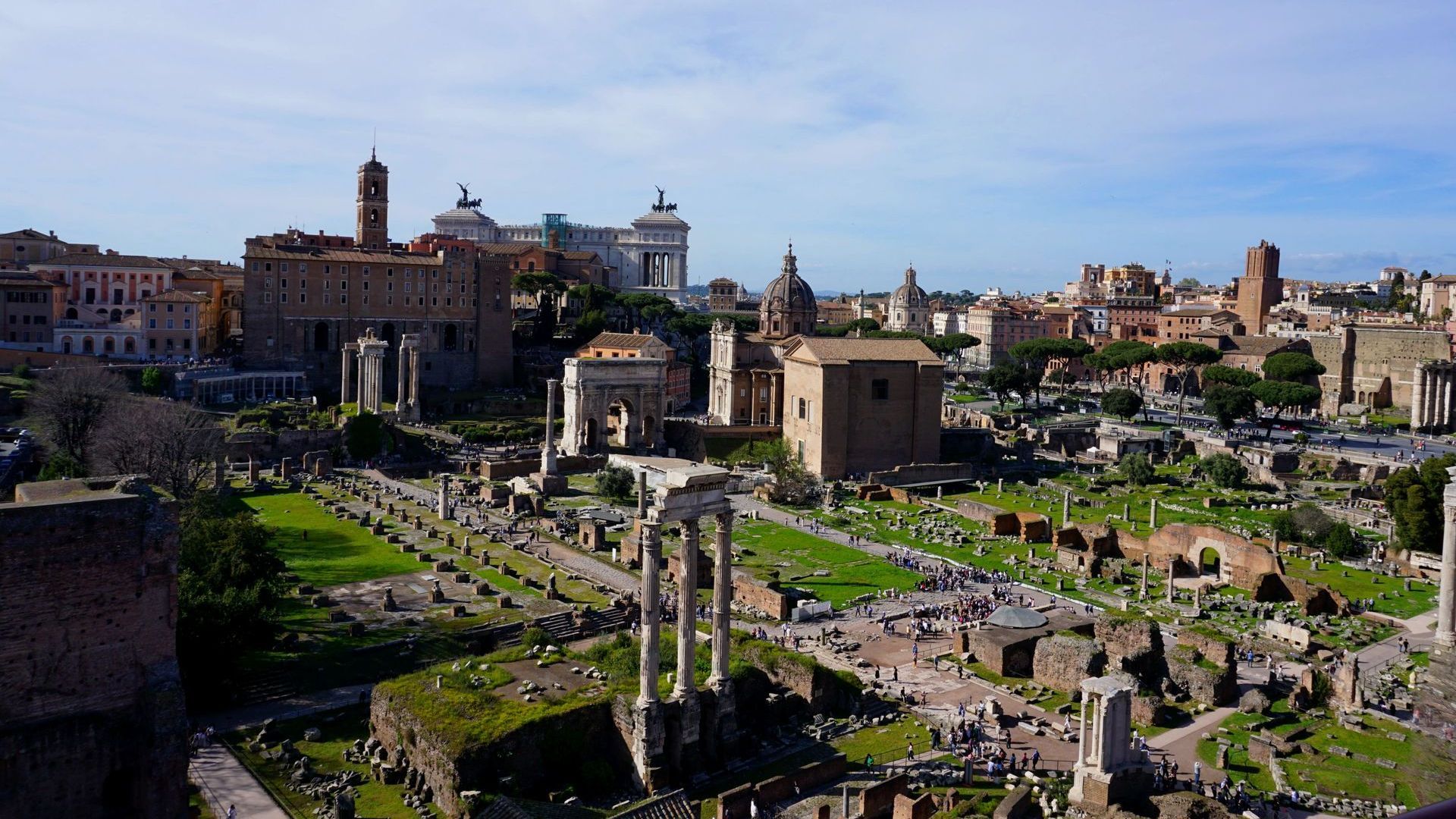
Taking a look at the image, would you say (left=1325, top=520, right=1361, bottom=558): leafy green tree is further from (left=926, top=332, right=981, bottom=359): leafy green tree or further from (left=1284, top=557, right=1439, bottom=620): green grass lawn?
(left=926, top=332, right=981, bottom=359): leafy green tree

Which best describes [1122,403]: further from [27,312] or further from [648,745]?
[27,312]

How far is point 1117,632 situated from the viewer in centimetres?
2789

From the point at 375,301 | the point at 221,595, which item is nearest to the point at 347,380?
the point at 375,301

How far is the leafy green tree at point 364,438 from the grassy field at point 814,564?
70.3 feet

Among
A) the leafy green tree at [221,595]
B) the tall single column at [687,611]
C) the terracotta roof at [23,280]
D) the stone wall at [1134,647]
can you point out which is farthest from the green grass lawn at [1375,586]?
the terracotta roof at [23,280]

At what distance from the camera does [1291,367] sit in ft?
260

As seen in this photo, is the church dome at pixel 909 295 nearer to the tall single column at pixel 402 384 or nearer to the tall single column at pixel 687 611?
the tall single column at pixel 402 384

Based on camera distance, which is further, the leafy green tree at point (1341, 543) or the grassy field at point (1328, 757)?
the leafy green tree at point (1341, 543)

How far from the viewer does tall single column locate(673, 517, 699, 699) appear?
69.5 feet

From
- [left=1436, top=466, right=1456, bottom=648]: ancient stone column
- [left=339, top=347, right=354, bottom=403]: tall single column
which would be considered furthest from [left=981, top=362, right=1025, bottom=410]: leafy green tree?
[left=1436, top=466, right=1456, bottom=648]: ancient stone column

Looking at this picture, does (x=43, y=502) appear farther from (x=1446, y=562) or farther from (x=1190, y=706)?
(x=1446, y=562)

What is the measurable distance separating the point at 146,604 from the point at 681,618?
9.14 meters

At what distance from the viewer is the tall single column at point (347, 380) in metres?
65.9

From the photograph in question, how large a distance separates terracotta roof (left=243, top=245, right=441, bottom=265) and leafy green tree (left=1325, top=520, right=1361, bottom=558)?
5537cm
